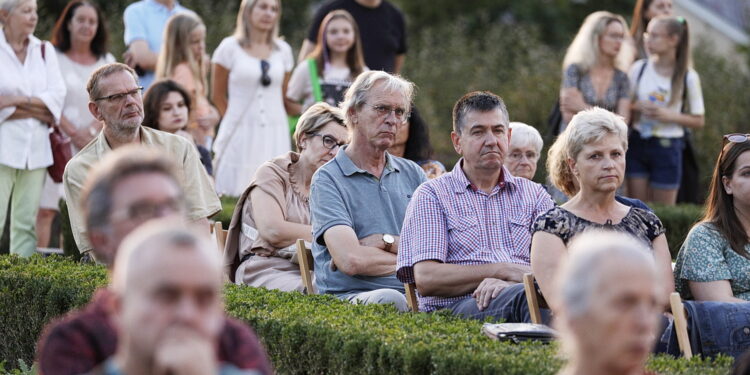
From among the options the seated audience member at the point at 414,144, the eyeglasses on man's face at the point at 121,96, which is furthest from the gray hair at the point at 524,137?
the eyeglasses on man's face at the point at 121,96

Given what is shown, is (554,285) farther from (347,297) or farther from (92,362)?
(92,362)

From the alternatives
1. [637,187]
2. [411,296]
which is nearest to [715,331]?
[411,296]

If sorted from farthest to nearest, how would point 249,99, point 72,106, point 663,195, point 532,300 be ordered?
point 663,195, point 249,99, point 72,106, point 532,300

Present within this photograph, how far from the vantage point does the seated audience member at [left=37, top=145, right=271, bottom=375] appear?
3.36 m

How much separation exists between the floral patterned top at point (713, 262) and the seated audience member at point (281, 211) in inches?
93.4

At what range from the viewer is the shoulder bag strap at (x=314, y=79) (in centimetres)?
1112

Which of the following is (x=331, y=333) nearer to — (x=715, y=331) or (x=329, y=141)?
(x=715, y=331)

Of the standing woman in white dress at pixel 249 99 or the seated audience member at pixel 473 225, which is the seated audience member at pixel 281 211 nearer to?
the seated audience member at pixel 473 225

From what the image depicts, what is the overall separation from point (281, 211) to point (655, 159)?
480 centimetres

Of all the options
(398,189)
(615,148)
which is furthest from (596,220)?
(398,189)

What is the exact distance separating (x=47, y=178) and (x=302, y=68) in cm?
245

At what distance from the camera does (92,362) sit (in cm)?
339

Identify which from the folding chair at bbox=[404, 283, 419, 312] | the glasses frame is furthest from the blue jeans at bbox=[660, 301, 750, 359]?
the glasses frame

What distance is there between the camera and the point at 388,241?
7.28 metres
